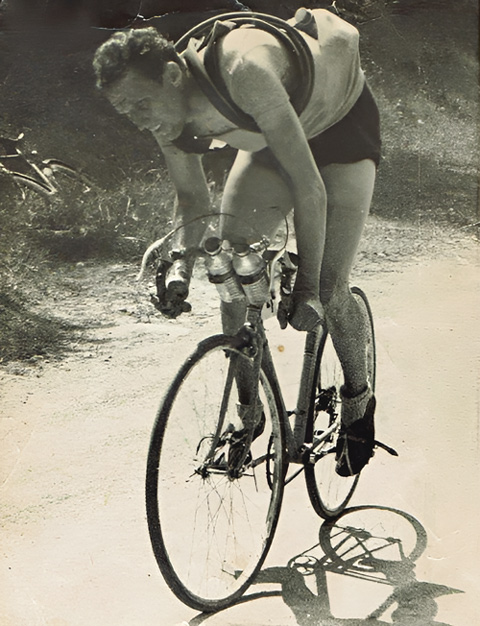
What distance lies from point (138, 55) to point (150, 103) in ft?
0.54

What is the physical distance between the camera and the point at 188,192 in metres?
3.34

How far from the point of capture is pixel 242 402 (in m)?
3.14

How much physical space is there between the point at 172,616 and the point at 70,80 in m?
2.03

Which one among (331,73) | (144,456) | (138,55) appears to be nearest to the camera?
(138,55)

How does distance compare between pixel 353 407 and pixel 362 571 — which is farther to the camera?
pixel 353 407

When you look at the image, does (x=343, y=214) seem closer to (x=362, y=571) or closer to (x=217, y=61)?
(x=217, y=61)

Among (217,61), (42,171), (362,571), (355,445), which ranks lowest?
(362,571)

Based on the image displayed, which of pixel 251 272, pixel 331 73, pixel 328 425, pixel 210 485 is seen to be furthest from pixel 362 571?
pixel 331 73

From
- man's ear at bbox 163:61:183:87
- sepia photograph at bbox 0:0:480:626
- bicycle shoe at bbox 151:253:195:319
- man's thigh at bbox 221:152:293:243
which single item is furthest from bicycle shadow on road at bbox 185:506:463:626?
man's ear at bbox 163:61:183:87

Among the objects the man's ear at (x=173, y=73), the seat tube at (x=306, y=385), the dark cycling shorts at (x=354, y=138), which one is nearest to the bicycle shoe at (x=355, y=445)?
the seat tube at (x=306, y=385)

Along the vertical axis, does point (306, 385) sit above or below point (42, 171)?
below

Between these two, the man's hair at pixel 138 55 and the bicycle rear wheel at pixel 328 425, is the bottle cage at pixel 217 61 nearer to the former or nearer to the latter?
the man's hair at pixel 138 55

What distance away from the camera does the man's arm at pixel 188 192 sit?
328 centimetres

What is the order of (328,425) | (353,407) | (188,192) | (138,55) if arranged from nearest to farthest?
(138,55), (188,192), (353,407), (328,425)
